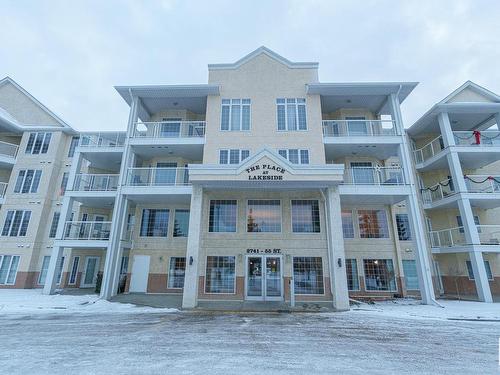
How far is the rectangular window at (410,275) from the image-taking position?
17.7 metres

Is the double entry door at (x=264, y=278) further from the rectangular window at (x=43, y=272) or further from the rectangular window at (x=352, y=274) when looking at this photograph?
the rectangular window at (x=43, y=272)

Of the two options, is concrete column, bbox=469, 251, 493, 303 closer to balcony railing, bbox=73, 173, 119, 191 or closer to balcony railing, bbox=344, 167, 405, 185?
balcony railing, bbox=344, 167, 405, 185

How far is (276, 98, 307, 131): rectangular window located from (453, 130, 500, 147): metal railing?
1113cm

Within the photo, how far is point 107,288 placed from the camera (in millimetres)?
15398

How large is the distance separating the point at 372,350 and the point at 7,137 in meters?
30.4

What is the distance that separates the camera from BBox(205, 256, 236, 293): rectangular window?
15.8m

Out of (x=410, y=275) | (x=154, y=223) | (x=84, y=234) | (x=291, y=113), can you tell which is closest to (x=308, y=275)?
(x=410, y=275)

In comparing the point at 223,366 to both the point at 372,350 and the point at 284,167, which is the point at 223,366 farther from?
the point at 284,167

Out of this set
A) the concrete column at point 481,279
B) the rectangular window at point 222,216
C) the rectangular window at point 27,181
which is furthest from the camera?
the rectangular window at point 27,181

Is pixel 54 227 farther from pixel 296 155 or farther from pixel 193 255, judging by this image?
pixel 296 155

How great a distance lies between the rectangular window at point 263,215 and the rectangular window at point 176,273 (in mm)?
5492

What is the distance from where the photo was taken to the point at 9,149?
21953 millimetres

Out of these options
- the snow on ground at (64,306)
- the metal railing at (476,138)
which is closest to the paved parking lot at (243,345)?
the snow on ground at (64,306)

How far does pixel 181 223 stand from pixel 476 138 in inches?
847
